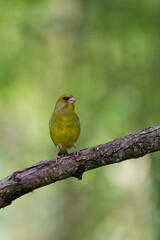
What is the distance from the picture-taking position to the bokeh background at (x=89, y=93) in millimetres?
6696

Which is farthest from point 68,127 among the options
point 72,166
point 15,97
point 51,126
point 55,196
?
point 55,196

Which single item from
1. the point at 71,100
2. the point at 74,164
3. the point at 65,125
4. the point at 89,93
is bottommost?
the point at 74,164

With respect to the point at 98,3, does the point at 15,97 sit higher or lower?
higher

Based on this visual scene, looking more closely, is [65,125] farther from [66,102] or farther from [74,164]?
[74,164]

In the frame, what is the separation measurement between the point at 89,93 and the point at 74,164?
11.7ft

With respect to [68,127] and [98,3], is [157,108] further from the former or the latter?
[98,3]

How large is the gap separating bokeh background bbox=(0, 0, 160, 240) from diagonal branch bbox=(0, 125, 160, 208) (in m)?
1.27

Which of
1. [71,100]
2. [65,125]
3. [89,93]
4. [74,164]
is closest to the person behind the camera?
[74,164]

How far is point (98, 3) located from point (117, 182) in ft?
11.3

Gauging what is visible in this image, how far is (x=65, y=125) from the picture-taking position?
6141 mm

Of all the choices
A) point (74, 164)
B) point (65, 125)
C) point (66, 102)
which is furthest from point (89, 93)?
point (74, 164)

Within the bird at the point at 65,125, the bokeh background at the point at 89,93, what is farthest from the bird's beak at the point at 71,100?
the bokeh background at the point at 89,93

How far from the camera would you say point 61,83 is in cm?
1009

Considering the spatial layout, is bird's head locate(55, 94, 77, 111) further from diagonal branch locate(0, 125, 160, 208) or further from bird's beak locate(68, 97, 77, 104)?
diagonal branch locate(0, 125, 160, 208)
